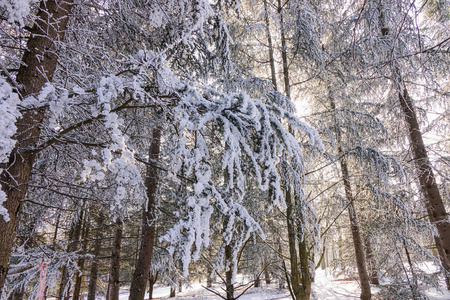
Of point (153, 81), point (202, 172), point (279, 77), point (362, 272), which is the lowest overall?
point (362, 272)

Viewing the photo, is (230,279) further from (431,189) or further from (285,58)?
(431,189)

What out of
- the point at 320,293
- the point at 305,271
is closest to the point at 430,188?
the point at 305,271

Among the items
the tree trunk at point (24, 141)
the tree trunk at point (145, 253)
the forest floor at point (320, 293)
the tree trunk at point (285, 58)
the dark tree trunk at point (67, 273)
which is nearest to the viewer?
the tree trunk at point (24, 141)

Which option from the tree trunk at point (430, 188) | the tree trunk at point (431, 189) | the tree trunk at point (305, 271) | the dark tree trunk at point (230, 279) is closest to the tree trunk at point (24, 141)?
the dark tree trunk at point (230, 279)

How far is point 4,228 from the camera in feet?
6.37

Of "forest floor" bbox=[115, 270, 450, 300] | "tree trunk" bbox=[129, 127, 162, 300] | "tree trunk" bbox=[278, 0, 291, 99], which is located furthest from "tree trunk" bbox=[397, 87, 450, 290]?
"tree trunk" bbox=[129, 127, 162, 300]

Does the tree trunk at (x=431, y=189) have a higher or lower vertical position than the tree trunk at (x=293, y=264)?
higher

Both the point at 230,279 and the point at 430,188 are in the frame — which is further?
the point at 430,188

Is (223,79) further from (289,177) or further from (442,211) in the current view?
(442,211)

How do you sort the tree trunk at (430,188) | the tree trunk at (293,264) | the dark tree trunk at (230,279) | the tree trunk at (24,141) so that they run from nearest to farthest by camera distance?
the tree trunk at (24,141) → the dark tree trunk at (230,279) → the tree trunk at (293,264) → the tree trunk at (430,188)

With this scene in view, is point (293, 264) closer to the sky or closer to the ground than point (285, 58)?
closer to the ground

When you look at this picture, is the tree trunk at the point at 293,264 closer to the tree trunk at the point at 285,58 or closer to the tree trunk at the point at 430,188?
the tree trunk at the point at 285,58

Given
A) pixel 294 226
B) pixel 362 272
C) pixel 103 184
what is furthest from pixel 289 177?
pixel 362 272

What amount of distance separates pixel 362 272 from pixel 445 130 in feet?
17.1
